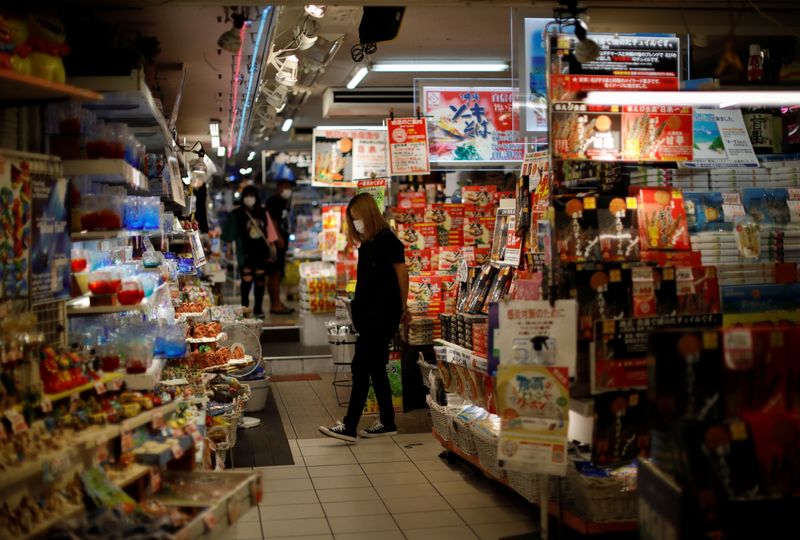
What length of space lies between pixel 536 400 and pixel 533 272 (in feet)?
4.20

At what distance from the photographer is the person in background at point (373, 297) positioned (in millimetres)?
7398

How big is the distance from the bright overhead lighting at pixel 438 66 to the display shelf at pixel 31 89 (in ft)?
21.5

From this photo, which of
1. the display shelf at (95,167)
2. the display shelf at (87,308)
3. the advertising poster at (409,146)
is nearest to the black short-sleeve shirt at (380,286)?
the advertising poster at (409,146)

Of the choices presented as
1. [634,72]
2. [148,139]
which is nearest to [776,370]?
[634,72]

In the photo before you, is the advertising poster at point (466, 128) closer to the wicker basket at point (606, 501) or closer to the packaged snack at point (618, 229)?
the packaged snack at point (618, 229)

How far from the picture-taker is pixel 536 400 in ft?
15.0

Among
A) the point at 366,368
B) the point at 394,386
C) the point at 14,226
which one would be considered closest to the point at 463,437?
the point at 366,368

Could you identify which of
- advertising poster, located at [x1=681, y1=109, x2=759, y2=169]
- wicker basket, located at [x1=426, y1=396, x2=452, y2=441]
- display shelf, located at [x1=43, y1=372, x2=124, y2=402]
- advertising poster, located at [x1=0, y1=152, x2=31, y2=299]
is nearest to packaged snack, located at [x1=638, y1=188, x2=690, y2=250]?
advertising poster, located at [x1=681, y1=109, x2=759, y2=169]

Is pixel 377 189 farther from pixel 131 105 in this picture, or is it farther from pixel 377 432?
pixel 131 105

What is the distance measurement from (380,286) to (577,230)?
274cm

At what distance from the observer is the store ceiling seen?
15.9 feet

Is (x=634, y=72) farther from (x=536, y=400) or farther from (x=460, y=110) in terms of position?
(x=460, y=110)

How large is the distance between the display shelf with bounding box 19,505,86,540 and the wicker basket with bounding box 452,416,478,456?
10.2 ft

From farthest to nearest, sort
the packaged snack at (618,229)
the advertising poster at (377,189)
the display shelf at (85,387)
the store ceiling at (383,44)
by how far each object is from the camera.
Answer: the advertising poster at (377,189) < the packaged snack at (618,229) < the store ceiling at (383,44) < the display shelf at (85,387)
